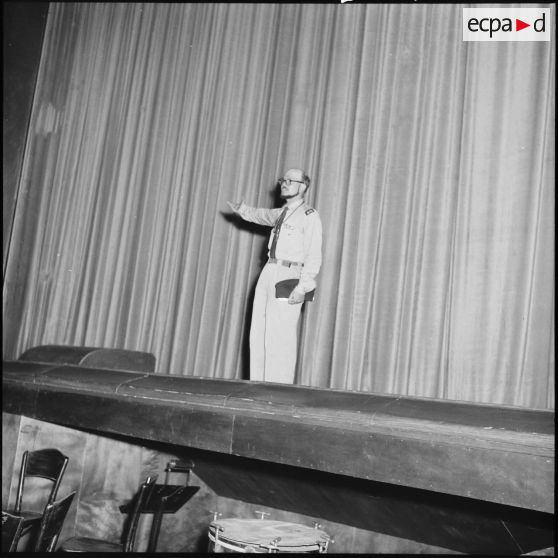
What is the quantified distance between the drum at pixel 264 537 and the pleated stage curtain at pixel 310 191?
5.70 ft

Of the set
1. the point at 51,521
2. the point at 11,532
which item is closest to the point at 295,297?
the point at 51,521

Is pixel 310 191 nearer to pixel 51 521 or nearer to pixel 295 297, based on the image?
pixel 295 297

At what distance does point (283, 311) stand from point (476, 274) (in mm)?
1320

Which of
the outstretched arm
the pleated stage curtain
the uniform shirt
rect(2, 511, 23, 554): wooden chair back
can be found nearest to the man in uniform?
the uniform shirt

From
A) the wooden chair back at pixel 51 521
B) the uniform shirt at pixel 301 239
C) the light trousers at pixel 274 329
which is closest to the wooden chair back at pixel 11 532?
the wooden chair back at pixel 51 521

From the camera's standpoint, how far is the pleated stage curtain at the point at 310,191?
4.22 meters

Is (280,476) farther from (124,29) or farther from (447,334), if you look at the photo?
(124,29)

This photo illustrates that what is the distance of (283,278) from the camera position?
3936mm

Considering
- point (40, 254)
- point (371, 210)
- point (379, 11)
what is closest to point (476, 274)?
point (371, 210)

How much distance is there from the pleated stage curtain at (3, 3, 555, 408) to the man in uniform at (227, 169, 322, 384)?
0.81 meters

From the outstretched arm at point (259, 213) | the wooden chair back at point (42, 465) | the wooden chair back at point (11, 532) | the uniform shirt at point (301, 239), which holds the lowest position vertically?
the wooden chair back at point (11, 532)

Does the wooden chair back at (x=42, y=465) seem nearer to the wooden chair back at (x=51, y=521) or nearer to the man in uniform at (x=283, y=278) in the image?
the wooden chair back at (x=51, y=521)

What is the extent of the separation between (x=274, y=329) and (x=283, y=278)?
1.02 ft

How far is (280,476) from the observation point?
385 cm
